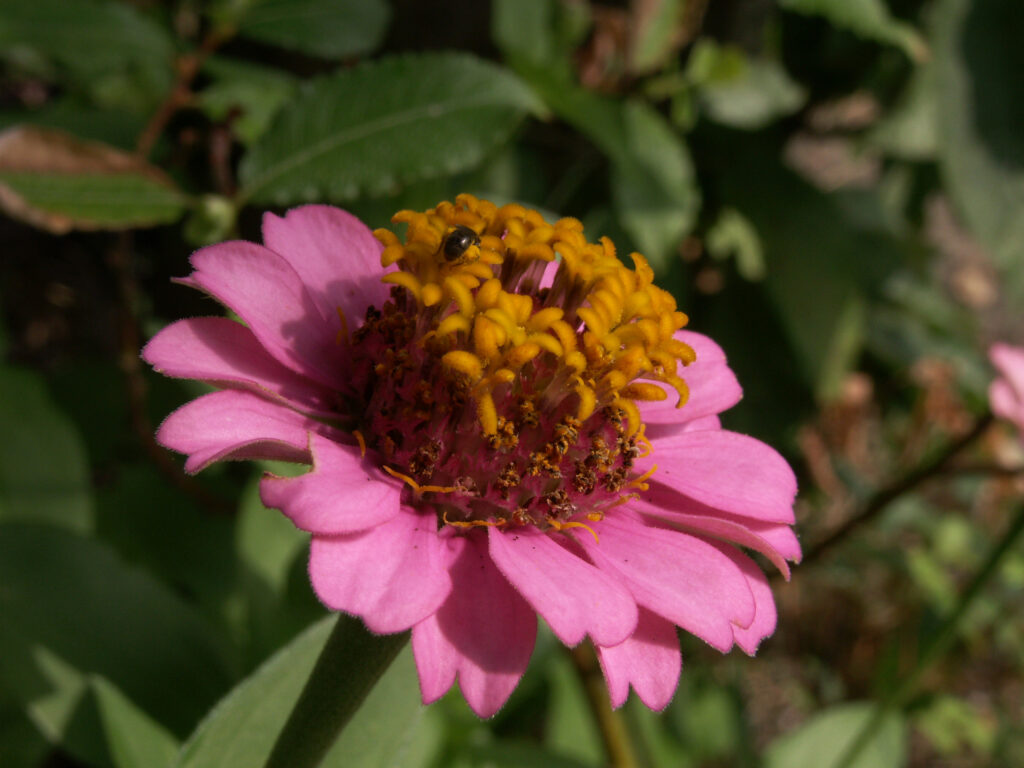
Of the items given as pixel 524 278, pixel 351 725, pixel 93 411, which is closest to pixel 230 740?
pixel 351 725

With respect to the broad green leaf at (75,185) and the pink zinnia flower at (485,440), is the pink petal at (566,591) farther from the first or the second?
the broad green leaf at (75,185)

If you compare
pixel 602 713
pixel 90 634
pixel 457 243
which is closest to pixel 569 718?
pixel 602 713

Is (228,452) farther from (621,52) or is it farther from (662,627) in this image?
(621,52)

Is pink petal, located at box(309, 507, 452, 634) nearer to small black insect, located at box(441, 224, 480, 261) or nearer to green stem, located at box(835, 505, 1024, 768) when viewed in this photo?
small black insect, located at box(441, 224, 480, 261)

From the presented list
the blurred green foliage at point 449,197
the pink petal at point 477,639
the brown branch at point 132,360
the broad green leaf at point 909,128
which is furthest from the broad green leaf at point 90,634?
the broad green leaf at point 909,128

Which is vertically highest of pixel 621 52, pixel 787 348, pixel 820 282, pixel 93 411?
pixel 621 52

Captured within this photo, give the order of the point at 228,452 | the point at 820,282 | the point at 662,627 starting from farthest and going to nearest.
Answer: the point at 820,282 → the point at 662,627 → the point at 228,452
